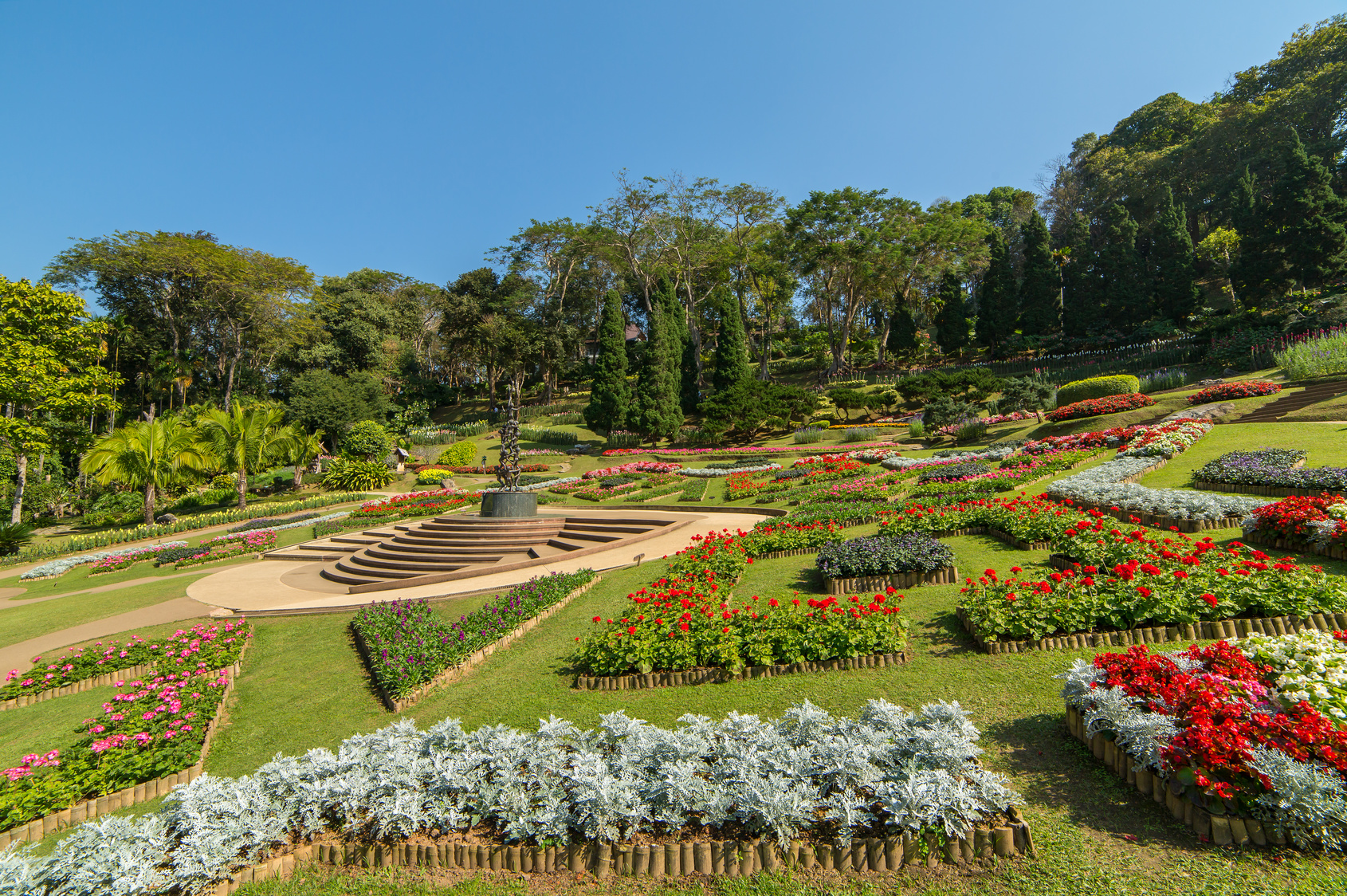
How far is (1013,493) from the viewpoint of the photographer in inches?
485

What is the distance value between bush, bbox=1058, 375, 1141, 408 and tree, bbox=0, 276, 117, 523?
39.6 meters

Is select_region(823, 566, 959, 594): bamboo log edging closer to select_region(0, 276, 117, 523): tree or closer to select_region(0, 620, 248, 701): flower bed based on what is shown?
select_region(0, 620, 248, 701): flower bed

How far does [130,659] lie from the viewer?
25.8 feet

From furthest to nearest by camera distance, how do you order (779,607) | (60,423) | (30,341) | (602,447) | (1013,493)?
(602,447) → (60,423) → (30,341) → (1013,493) → (779,607)

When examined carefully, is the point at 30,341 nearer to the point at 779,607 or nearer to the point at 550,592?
the point at 550,592

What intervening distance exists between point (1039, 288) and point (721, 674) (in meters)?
45.9

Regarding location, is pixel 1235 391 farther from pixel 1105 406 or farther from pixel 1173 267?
Result: pixel 1173 267

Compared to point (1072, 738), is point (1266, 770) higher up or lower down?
higher up

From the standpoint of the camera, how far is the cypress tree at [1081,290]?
39.4 m

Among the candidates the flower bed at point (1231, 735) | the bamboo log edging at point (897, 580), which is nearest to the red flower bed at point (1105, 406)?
the bamboo log edging at point (897, 580)

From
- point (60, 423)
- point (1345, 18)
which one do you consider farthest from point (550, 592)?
point (1345, 18)

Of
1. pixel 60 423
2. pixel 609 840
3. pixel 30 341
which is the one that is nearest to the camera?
pixel 609 840

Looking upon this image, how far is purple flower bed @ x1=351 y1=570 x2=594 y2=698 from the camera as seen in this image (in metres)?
6.59

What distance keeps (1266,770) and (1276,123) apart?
67.1 meters
